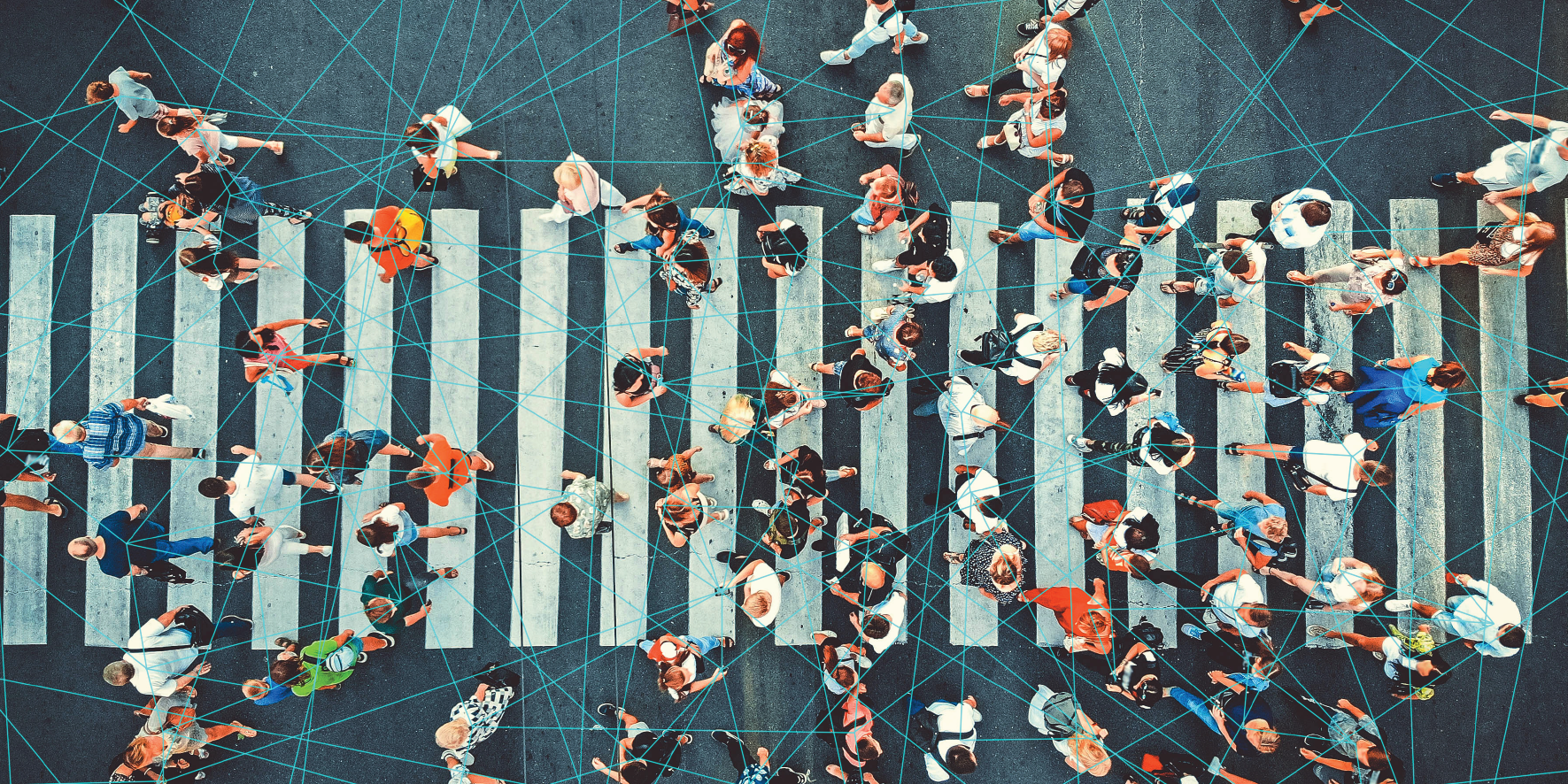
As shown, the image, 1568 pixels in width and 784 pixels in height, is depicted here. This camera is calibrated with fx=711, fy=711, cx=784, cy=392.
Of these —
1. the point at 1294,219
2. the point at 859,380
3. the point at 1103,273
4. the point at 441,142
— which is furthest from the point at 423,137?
the point at 1294,219

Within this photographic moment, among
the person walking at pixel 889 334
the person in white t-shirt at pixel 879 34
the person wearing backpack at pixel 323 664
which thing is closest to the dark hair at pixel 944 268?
the person walking at pixel 889 334

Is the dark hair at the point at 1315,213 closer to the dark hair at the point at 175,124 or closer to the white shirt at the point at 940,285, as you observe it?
the white shirt at the point at 940,285

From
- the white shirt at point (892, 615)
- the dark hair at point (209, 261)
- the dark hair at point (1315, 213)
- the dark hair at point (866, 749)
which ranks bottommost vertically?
the dark hair at point (866, 749)

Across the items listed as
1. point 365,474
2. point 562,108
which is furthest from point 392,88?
point 365,474

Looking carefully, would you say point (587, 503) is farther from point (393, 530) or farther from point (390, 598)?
point (390, 598)

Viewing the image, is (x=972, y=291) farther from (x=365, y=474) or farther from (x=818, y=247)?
(x=365, y=474)

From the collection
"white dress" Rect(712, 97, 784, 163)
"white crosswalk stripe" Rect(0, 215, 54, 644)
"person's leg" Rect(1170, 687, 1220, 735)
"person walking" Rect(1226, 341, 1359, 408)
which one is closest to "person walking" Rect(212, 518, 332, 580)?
"white crosswalk stripe" Rect(0, 215, 54, 644)

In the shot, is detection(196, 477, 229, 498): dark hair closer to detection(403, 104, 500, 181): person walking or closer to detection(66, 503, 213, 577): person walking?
detection(66, 503, 213, 577): person walking
